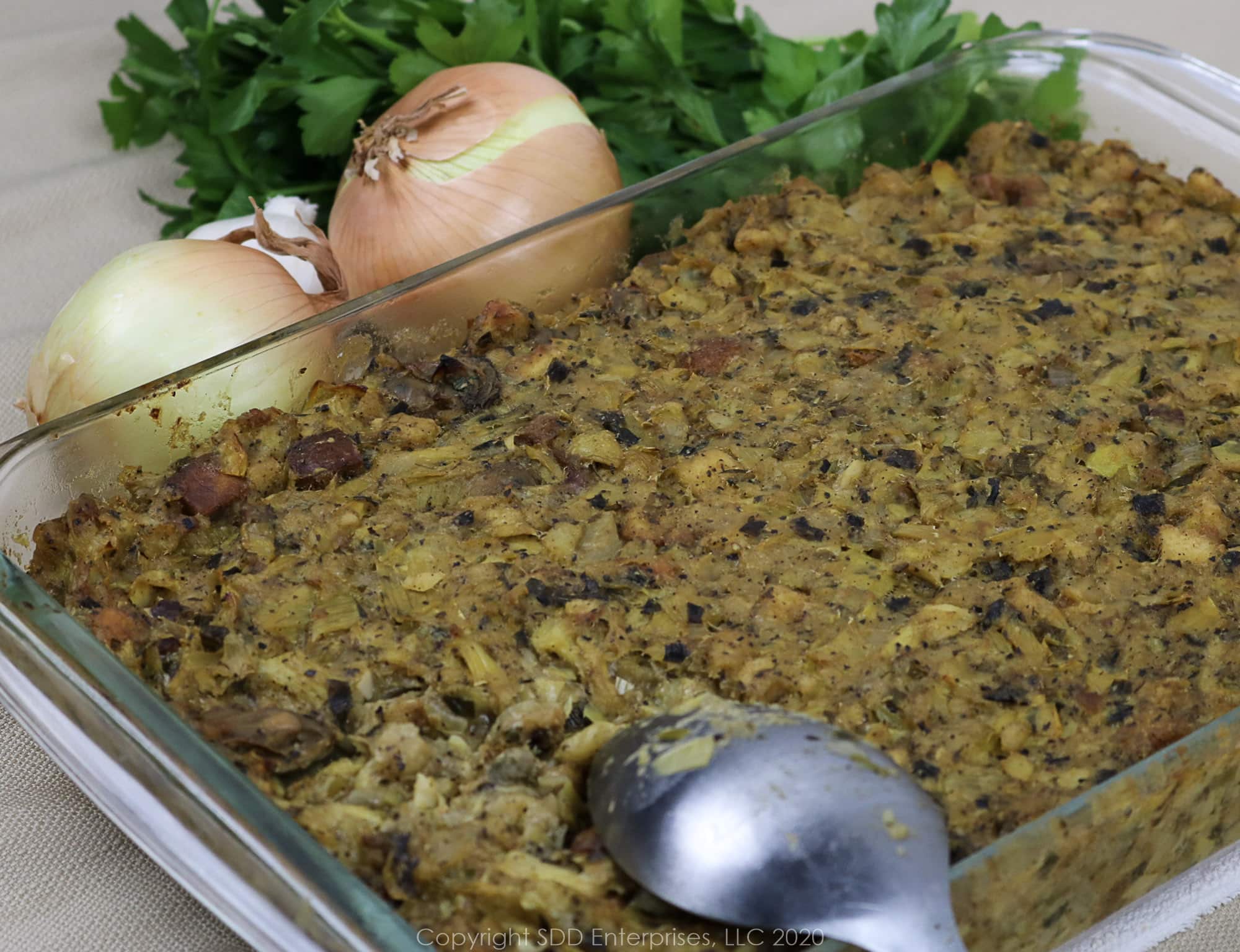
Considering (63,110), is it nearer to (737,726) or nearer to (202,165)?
(202,165)

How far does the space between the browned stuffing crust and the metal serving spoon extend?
5 cm

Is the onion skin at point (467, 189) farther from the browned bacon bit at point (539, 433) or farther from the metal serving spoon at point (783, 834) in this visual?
the metal serving spoon at point (783, 834)

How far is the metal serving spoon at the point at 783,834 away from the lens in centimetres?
111

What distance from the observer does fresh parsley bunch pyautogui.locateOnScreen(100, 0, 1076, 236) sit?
2268mm

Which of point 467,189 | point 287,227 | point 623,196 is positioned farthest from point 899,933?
point 287,227

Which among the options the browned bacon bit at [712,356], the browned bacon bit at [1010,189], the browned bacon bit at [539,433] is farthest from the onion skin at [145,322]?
the browned bacon bit at [1010,189]

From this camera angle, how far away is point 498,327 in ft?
6.13

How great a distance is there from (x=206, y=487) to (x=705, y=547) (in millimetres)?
573

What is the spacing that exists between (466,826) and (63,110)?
212 cm

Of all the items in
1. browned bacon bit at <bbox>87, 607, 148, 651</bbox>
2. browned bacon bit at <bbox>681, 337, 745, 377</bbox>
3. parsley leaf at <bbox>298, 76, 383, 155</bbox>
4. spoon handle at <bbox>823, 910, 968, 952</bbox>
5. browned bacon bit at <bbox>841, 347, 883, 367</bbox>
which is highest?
parsley leaf at <bbox>298, 76, 383, 155</bbox>

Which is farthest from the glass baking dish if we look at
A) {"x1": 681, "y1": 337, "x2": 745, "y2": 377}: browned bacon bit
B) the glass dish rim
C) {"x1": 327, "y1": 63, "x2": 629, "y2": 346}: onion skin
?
{"x1": 681, "y1": 337, "x2": 745, "y2": 377}: browned bacon bit

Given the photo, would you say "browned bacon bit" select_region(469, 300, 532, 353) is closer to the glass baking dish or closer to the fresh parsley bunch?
the glass baking dish

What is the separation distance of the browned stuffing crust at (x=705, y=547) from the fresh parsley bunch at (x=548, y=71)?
40 centimetres

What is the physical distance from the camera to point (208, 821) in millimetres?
1193
